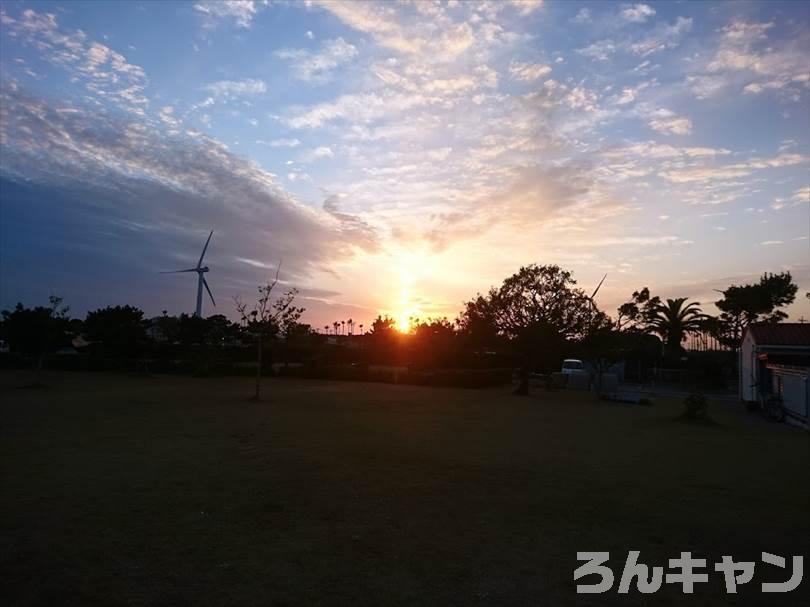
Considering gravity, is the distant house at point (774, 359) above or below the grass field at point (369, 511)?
above

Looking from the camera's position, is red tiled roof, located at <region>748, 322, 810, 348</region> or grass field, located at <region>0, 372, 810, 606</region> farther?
red tiled roof, located at <region>748, 322, 810, 348</region>

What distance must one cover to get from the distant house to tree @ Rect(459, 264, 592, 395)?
7371 mm

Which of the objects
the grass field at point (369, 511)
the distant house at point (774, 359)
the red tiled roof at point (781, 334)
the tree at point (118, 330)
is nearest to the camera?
the grass field at point (369, 511)

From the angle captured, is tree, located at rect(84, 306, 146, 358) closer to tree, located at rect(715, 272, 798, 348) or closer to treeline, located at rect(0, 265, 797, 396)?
treeline, located at rect(0, 265, 797, 396)

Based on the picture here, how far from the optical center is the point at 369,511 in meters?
7.13

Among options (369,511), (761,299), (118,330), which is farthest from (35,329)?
(761,299)

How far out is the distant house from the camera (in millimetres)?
21781

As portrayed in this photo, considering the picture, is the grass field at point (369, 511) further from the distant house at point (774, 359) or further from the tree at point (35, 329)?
the tree at point (35, 329)

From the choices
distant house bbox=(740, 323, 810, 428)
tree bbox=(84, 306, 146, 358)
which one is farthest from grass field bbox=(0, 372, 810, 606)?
tree bbox=(84, 306, 146, 358)

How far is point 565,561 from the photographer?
18.4 feet

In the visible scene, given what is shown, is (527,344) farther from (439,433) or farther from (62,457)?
(62,457)

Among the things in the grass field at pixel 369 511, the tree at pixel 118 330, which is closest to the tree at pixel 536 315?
the grass field at pixel 369 511

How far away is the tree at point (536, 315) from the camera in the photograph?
30266 mm

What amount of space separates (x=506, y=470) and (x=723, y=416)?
52.5ft
